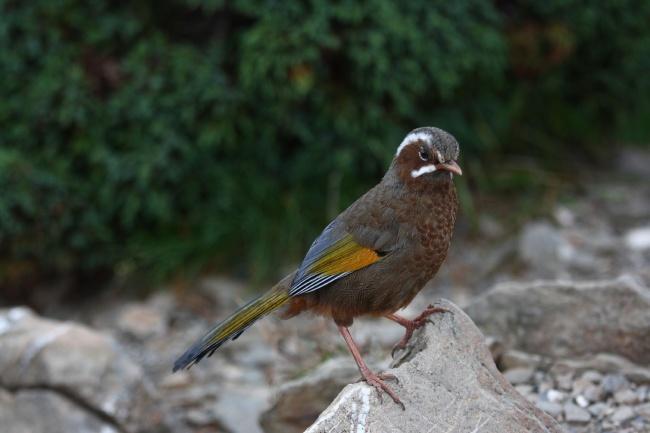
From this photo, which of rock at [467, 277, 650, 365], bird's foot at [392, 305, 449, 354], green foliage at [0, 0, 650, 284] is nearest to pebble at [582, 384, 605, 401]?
rock at [467, 277, 650, 365]

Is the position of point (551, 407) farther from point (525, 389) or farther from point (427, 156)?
point (427, 156)

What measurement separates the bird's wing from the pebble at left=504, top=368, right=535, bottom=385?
0.95 metres

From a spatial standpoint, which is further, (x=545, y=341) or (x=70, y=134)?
(x=70, y=134)

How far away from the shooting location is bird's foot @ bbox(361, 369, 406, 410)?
3.67 meters

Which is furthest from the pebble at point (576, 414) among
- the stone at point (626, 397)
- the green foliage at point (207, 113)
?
the green foliage at point (207, 113)

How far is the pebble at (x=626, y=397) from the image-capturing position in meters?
4.23

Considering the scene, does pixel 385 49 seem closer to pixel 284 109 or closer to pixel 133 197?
pixel 284 109

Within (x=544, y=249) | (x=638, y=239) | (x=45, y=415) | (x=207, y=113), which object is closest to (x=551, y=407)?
(x=45, y=415)

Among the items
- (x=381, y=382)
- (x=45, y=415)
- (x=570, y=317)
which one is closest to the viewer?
(x=381, y=382)

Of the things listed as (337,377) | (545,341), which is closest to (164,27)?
(337,377)

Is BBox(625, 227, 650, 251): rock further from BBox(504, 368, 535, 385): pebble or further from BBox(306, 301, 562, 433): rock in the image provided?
BBox(306, 301, 562, 433): rock

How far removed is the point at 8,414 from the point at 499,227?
400 cm

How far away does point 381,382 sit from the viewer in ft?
12.2

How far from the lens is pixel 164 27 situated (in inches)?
277
